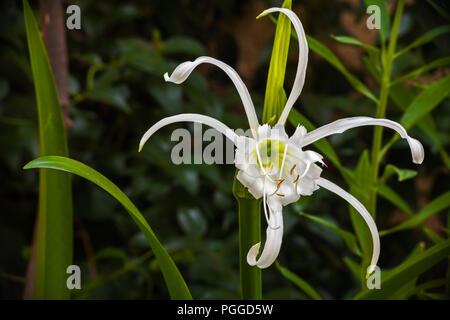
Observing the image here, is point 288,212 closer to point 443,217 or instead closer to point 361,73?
point 443,217

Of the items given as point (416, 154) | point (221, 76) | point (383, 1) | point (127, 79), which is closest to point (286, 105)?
point (416, 154)

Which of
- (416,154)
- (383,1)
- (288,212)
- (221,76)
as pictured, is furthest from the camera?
(221,76)

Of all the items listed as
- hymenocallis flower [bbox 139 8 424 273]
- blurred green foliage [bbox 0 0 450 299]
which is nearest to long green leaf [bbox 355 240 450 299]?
hymenocallis flower [bbox 139 8 424 273]

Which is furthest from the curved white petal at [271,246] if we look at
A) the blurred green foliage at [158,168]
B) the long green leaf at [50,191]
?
the blurred green foliage at [158,168]

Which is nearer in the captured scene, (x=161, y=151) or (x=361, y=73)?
(x=161, y=151)

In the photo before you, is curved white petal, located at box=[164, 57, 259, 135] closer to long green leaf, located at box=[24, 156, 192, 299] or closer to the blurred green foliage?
long green leaf, located at box=[24, 156, 192, 299]

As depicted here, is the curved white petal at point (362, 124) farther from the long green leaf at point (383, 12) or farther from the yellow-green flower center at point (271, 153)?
the long green leaf at point (383, 12)
